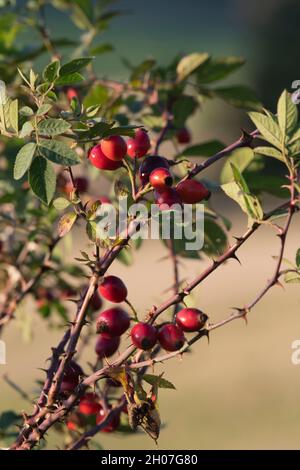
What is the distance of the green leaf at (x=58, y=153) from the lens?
4.36 ft

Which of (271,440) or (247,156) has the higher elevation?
(247,156)

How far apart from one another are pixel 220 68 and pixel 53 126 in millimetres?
1119

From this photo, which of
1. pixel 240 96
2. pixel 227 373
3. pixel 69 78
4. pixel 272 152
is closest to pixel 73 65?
pixel 69 78

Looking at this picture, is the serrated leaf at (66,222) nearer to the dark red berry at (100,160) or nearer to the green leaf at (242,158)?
the dark red berry at (100,160)

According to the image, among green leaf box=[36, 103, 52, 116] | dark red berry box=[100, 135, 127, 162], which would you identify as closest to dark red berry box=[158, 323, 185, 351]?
dark red berry box=[100, 135, 127, 162]

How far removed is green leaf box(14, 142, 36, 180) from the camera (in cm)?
137

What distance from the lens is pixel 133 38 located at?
24.3 m

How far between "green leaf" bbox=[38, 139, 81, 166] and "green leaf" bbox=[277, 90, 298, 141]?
0.33 m

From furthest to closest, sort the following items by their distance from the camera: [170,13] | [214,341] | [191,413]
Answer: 1. [170,13]
2. [214,341]
3. [191,413]

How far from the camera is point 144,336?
1.34 metres

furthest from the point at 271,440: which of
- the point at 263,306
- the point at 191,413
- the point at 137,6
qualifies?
the point at 137,6

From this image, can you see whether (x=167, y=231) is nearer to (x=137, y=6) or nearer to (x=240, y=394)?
(x=240, y=394)

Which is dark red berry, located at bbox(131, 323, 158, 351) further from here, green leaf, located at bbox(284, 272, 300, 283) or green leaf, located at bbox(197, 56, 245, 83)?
green leaf, located at bbox(197, 56, 245, 83)
